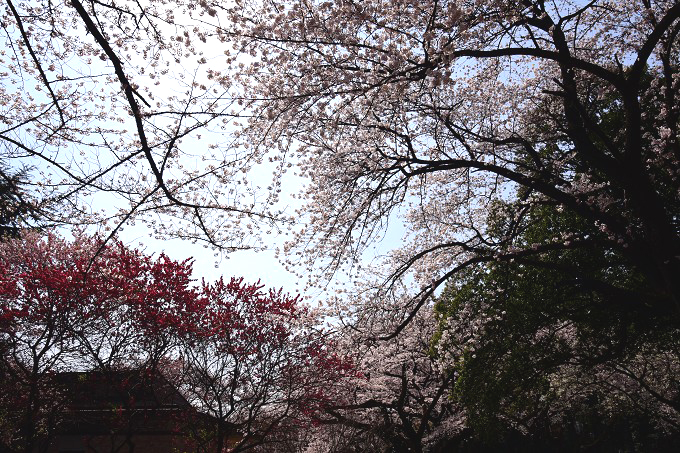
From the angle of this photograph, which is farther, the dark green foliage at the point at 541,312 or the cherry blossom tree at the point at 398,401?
the cherry blossom tree at the point at 398,401

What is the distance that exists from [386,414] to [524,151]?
28.7ft

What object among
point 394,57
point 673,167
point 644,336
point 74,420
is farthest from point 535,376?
point 74,420

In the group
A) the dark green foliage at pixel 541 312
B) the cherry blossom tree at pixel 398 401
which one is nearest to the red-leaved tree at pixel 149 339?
the cherry blossom tree at pixel 398 401

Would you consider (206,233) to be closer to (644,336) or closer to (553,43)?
(553,43)

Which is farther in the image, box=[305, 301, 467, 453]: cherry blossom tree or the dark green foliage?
box=[305, 301, 467, 453]: cherry blossom tree

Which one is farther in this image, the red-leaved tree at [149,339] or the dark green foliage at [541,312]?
the red-leaved tree at [149,339]

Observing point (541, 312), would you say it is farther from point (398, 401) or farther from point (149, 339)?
point (149, 339)

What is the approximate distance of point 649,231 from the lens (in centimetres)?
650

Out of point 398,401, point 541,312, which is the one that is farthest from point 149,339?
point 541,312

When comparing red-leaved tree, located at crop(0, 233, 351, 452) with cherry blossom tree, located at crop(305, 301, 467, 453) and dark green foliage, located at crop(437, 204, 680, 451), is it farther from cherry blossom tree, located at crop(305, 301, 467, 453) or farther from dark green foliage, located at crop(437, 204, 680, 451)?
dark green foliage, located at crop(437, 204, 680, 451)

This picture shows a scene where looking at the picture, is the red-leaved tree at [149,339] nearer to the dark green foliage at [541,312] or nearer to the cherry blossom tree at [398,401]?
the cherry blossom tree at [398,401]

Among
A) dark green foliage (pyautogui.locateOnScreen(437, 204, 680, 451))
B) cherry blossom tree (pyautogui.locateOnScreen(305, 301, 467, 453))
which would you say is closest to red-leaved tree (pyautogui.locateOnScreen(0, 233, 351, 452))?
cherry blossom tree (pyautogui.locateOnScreen(305, 301, 467, 453))

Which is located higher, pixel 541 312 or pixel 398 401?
pixel 541 312

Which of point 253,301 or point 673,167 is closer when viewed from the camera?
point 673,167
